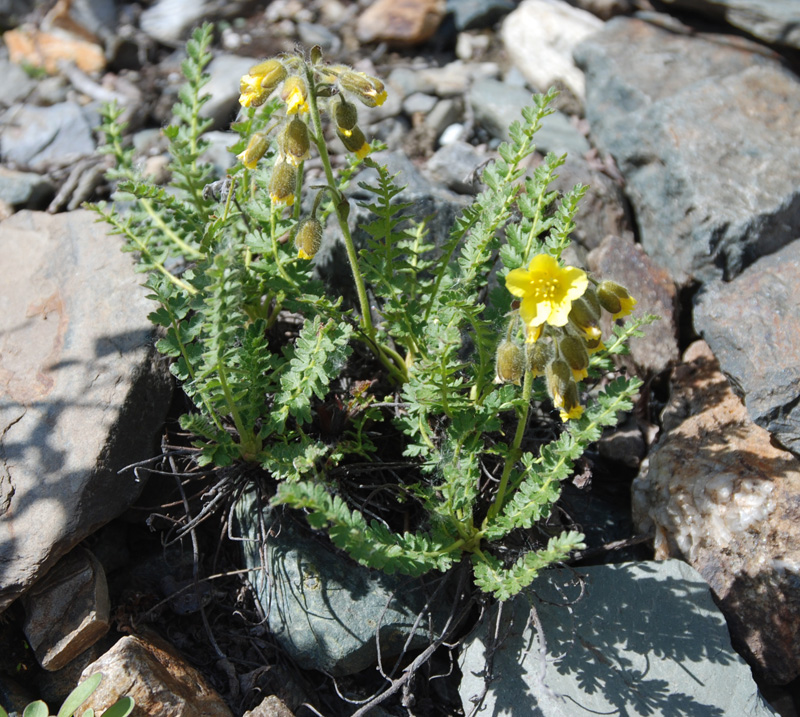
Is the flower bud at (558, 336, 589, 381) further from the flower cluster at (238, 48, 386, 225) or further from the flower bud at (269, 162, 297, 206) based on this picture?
the flower bud at (269, 162, 297, 206)

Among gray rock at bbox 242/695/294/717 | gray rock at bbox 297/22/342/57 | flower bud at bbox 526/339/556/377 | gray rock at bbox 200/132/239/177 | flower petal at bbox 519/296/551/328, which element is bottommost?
gray rock at bbox 242/695/294/717

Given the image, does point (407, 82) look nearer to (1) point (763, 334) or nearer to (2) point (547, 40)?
(2) point (547, 40)

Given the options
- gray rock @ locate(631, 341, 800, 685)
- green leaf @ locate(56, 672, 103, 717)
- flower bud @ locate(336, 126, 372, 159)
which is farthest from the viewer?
gray rock @ locate(631, 341, 800, 685)

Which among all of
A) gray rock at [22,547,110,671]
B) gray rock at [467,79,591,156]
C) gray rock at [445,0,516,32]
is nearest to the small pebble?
gray rock at [467,79,591,156]

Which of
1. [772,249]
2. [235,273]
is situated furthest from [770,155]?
[235,273]

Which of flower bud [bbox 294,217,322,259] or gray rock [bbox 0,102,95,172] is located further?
gray rock [bbox 0,102,95,172]

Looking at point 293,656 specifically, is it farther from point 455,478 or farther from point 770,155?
point 770,155
